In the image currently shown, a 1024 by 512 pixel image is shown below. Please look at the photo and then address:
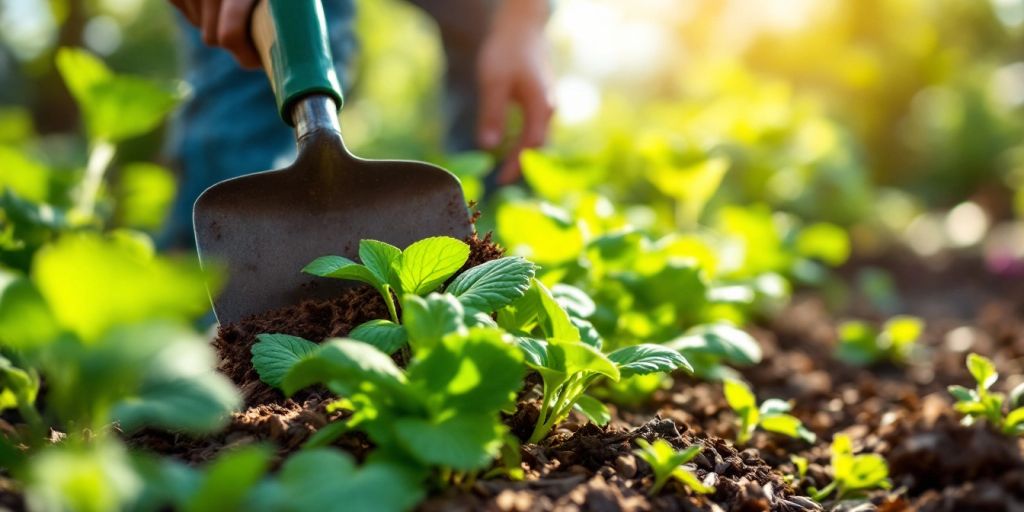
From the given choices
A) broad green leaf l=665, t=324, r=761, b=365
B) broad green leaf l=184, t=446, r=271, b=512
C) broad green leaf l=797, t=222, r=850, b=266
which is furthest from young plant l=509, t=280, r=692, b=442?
broad green leaf l=797, t=222, r=850, b=266

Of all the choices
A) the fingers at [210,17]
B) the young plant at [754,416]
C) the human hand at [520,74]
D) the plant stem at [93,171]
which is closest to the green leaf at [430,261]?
the young plant at [754,416]

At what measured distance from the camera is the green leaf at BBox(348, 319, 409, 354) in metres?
0.90

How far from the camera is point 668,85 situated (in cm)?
1096

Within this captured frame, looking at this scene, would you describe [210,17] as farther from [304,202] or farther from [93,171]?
[93,171]

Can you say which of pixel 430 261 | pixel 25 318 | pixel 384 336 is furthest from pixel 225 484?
pixel 430 261

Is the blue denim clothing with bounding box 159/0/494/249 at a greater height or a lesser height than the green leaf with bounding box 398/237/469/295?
greater

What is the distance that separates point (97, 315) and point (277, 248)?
0.64 meters

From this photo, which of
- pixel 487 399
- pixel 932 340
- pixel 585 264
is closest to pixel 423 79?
pixel 932 340

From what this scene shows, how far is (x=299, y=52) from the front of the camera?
46.2 inches

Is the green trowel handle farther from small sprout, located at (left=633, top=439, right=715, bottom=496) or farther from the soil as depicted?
small sprout, located at (left=633, top=439, right=715, bottom=496)

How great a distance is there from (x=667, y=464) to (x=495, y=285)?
0.26m

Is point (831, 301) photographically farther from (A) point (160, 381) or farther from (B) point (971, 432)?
(A) point (160, 381)

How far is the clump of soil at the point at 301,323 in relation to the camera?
3.56ft

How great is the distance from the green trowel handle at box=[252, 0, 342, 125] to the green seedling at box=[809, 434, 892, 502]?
2.79ft
